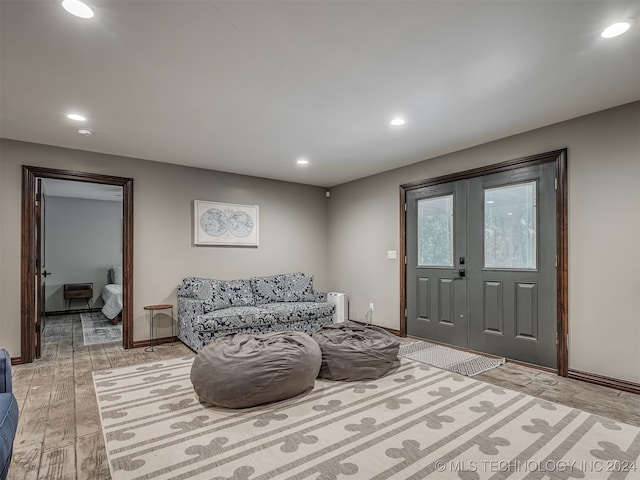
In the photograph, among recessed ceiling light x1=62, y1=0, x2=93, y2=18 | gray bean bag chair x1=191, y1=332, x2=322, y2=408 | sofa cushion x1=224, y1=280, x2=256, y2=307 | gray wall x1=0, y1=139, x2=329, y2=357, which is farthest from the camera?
sofa cushion x1=224, y1=280, x2=256, y2=307

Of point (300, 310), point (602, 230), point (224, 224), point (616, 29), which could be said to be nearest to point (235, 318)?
point (300, 310)

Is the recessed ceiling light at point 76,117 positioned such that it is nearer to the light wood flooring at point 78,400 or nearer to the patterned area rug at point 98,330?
the light wood flooring at point 78,400

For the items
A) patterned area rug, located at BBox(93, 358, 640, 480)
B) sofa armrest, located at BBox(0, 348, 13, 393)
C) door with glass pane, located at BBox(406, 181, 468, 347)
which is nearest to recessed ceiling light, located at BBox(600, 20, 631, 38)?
door with glass pane, located at BBox(406, 181, 468, 347)

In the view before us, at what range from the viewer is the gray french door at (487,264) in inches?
142

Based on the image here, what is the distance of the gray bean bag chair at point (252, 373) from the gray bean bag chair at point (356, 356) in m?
0.28

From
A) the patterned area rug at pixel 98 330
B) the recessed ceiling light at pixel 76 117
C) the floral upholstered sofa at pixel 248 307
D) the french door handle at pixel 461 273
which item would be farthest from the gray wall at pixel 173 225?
the french door handle at pixel 461 273

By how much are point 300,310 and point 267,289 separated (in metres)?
0.77

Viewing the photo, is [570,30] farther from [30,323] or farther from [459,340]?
[30,323]

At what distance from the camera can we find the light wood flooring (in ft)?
6.56

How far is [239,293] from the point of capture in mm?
4969

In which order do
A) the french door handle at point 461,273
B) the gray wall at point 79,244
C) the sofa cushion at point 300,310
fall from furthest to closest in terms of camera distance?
the gray wall at point 79,244, the sofa cushion at point 300,310, the french door handle at point 461,273

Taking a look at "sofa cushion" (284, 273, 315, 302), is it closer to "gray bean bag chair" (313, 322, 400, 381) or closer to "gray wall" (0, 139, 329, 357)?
"gray wall" (0, 139, 329, 357)

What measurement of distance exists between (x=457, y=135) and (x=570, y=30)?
1783 millimetres

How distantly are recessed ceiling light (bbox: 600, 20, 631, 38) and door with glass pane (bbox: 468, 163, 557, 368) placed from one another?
1655 mm
